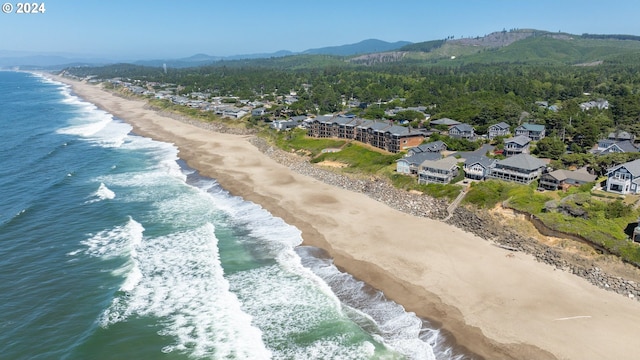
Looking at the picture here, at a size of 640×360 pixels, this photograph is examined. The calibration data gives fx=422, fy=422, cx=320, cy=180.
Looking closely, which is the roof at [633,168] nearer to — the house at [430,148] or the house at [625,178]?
the house at [625,178]

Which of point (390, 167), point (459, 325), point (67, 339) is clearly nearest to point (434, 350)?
point (459, 325)

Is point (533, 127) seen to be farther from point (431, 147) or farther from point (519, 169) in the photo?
point (519, 169)

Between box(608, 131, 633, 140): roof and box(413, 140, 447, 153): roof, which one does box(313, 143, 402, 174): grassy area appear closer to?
box(413, 140, 447, 153): roof

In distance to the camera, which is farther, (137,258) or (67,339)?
(137,258)

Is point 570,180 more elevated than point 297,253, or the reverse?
point 570,180

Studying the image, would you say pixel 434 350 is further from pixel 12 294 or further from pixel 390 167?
pixel 390 167

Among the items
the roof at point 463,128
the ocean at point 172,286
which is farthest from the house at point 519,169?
the ocean at point 172,286

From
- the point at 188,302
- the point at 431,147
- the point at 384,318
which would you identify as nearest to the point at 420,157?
the point at 431,147

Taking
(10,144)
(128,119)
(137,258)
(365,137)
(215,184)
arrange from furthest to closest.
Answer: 1. (128,119)
2. (10,144)
3. (365,137)
4. (215,184)
5. (137,258)
